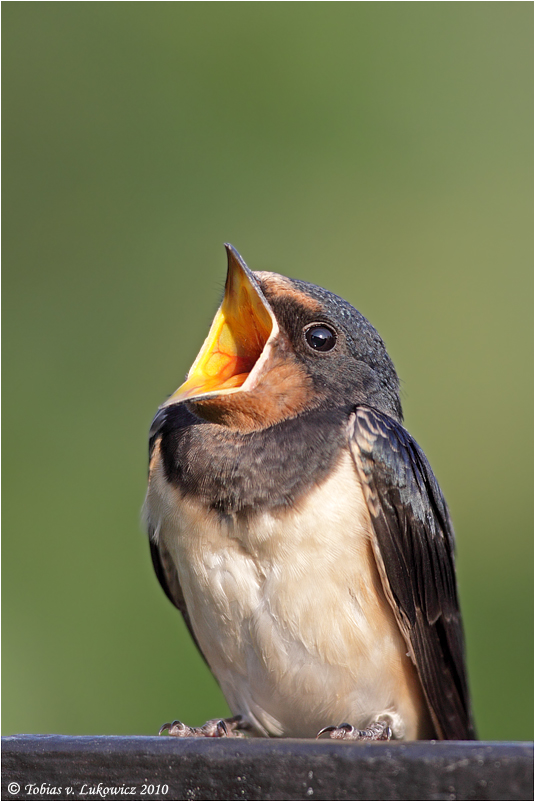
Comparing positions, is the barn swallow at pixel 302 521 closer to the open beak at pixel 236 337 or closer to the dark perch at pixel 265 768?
the open beak at pixel 236 337

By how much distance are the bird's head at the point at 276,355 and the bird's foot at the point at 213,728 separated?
81 centimetres

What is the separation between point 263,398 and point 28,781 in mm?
1037

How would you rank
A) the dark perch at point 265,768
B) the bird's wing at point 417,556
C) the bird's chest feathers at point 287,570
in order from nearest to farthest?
the dark perch at point 265,768, the bird's chest feathers at point 287,570, the bird's wing at point 417,556

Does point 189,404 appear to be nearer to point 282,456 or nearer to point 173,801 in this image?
point 282,456

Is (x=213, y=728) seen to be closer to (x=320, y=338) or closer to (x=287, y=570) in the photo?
(x=287, y=570)

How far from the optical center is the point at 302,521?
2215 mm

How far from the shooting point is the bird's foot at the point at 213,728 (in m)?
2.40

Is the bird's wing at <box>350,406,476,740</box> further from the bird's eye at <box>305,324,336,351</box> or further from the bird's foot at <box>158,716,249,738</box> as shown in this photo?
the bird's foot at <box>158,716,249,738</box>

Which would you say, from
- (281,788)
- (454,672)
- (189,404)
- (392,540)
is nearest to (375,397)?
(392,540)

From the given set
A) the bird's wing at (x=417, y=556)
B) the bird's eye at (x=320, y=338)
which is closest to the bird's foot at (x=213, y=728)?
the bird's wing at (x=417, y=556)

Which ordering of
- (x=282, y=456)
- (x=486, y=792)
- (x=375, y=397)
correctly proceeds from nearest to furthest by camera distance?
1. (x=486, y=792)
2. (x=282, y=456)
3. (x=375, y=397)

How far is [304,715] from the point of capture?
2.58 meters

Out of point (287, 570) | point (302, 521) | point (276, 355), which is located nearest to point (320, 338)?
point (276, 355)

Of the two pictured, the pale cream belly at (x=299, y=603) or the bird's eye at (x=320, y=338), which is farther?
the bird's eye at (x=320, y=338)
